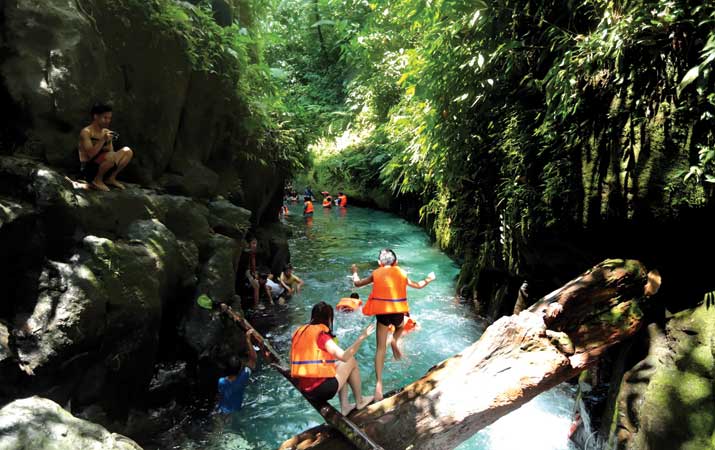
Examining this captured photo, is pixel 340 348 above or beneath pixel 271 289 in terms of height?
above

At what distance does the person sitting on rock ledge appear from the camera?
19.2ft

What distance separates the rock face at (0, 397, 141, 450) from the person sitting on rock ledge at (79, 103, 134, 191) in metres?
3.66

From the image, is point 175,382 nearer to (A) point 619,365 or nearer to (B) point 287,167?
(A) point 619,365

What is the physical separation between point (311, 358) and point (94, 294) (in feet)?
8.76

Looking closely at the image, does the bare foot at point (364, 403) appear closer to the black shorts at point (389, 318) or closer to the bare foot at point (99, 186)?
the black shorts at point (389, 318)

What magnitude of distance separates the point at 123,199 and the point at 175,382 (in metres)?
2.82

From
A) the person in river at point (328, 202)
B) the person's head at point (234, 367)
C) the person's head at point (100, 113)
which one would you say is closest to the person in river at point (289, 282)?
the person's head at point (234, 367)

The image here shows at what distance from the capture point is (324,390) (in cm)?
447

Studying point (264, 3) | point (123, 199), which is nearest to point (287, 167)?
point (264, 3)

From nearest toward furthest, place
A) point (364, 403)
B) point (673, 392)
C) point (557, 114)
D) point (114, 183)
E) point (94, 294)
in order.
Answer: point (673, 392)
point (364, 403)
point (94, 294)
point (557, 114)
point (114, 183)

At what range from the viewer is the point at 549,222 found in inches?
232

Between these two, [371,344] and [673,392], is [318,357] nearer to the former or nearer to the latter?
[673,392]

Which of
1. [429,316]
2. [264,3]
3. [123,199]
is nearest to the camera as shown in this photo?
[123,199]

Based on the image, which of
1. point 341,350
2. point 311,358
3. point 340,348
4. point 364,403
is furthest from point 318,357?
point 364,403
